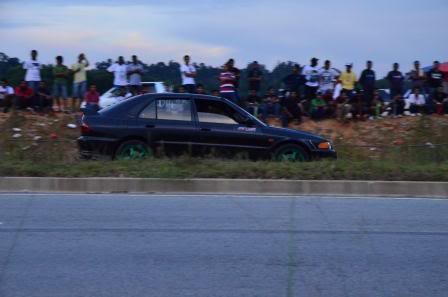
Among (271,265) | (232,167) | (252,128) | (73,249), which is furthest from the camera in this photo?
(252,128)

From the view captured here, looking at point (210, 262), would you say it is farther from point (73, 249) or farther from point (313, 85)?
point (313, 85)

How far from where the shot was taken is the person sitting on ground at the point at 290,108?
20.2 m

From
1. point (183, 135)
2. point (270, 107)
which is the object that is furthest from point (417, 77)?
point (183, 135)

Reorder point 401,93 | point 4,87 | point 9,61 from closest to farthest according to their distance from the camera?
1. point 4,87
2. point 401,93
3. point 9,61

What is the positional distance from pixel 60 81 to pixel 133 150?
740cm

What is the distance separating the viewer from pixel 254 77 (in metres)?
21.3

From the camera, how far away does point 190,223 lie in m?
9.46

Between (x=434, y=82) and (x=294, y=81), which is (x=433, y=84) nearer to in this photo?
(x=434, y=82)

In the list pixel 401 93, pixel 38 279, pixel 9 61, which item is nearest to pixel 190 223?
pixel 38 279

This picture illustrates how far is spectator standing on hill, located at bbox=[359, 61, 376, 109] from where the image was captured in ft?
69.9

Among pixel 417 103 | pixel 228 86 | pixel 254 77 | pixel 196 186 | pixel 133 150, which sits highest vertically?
pixel 254 77

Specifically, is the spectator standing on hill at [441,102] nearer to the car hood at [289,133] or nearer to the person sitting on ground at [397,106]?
the person sitting on ground at [397,106]

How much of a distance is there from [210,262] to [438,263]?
2.37 meters

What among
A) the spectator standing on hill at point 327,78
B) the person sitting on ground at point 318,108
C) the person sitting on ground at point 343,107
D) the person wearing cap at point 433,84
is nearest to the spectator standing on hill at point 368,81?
the person sitting on ground at point 343,107
